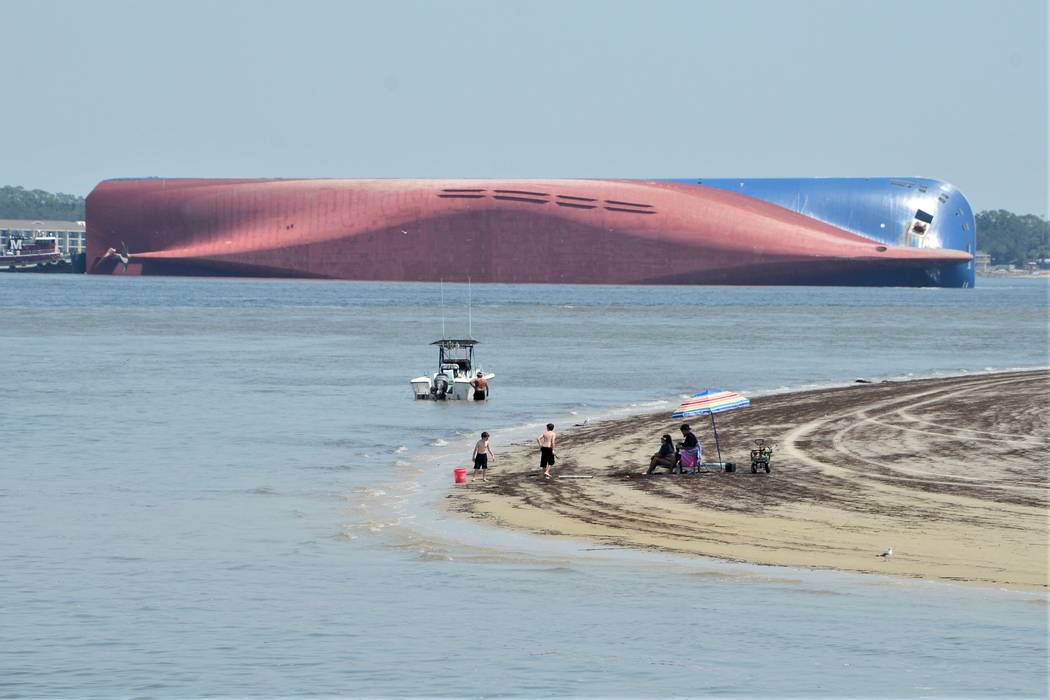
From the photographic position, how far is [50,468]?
30.2 meters

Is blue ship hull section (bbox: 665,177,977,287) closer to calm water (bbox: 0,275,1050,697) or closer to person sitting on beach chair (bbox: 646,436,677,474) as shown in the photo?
calm water (bbox: 0,275,1050,697)

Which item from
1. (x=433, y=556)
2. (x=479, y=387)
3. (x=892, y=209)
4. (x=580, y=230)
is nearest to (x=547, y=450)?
(x=433, y=556)

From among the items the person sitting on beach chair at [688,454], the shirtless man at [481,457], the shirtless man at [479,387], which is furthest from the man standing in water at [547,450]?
the shirtless man at [479,387]

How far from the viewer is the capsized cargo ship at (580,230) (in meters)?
163

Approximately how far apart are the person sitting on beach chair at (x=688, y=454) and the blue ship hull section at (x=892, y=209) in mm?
138259

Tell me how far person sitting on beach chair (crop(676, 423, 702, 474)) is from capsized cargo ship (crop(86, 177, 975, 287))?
444ft

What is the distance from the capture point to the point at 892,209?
547 ft

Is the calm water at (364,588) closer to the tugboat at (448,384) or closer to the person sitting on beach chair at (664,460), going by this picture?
the tugboat at (448,384)

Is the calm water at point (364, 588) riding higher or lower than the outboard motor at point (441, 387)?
lower

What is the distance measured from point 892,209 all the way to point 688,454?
14473 cm

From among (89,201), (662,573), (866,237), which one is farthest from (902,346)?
(89,201)

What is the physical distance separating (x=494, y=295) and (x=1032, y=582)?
437ft

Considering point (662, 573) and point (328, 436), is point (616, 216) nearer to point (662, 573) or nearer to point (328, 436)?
point (328, 436)

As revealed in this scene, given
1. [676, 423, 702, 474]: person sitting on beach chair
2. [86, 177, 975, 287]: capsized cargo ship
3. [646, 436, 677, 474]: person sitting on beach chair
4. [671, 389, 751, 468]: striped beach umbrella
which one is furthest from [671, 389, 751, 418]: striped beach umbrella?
[86, 177, 975, 287]: capsized cargo ship
